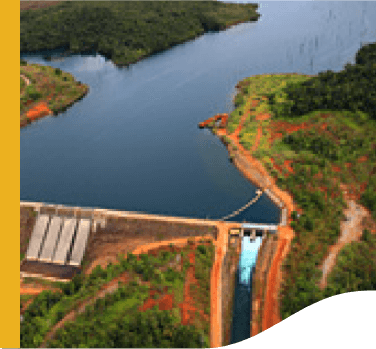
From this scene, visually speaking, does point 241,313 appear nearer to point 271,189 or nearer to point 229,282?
point 229,282

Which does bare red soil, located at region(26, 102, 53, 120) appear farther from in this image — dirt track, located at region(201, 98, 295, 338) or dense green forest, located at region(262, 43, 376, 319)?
dense green forest, located at region(262, 43, 376, 319)

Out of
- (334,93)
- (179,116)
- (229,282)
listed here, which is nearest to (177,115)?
(179,116)

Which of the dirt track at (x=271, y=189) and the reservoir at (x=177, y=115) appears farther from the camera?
the reservoir at (x=177, y=115)

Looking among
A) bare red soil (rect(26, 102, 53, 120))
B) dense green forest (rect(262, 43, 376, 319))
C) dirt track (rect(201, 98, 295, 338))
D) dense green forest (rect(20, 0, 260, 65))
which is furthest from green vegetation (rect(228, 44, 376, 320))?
bare red soil (rect(26, 102, 53, 120))

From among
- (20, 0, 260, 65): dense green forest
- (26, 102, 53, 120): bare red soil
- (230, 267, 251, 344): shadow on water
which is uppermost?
(20, 0, 260, 65): dense green forest

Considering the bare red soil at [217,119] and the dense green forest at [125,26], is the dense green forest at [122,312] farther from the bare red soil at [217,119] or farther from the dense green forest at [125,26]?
the dense green forest at [125,26]

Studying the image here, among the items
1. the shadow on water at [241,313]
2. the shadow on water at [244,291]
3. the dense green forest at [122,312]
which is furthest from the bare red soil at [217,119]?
the shadow on water at [241,313]
